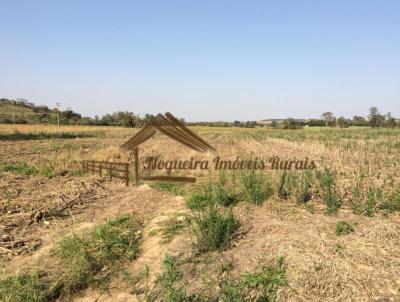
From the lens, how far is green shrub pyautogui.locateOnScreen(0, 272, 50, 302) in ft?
11.4

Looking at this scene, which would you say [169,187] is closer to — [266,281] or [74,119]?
[266,281]

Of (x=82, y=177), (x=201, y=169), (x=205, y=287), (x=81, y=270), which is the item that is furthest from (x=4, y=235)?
(x=201, y=169)

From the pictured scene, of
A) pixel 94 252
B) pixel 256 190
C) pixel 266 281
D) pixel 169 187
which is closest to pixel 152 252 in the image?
pixel 94 252

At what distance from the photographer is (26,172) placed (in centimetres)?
1024

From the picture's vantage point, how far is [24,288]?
3602 millimetres

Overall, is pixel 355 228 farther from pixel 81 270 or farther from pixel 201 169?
pixel 201 169

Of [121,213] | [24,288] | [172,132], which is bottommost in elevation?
[24,288]

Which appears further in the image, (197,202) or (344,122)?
(344,122)

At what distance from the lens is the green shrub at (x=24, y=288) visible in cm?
348

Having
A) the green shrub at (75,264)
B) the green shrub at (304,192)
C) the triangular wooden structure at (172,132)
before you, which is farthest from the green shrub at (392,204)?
the triangular wooden structure at (172,132)

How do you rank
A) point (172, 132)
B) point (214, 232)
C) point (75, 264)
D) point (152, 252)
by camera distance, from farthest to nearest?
point (172, 132) < point (152, 252) < point (214, 232) < point (75, 264)

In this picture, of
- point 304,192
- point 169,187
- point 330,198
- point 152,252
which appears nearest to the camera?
point 152,252

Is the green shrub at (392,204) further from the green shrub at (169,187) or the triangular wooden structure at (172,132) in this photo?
the triangular wooden structure at (172,132)

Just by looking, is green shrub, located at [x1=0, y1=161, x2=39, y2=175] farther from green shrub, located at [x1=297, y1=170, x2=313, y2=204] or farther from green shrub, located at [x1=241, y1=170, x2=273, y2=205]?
green shrub, located at [x1=297, y1=170, x2=313, y2=204]
